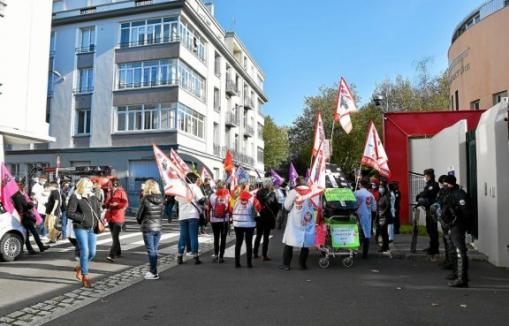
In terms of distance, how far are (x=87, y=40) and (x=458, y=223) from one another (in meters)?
32.3

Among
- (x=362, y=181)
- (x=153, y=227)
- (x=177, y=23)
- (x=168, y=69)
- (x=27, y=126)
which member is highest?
(x=177, y=23)

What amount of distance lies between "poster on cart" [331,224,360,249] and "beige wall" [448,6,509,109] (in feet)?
47.4

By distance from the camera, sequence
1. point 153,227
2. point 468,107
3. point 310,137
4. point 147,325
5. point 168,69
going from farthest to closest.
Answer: point 310,137 < point 168,69 < point 468,107 < point 153,227 < point 147,325

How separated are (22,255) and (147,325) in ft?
23.0

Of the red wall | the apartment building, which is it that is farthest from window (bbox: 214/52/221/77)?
the red wall

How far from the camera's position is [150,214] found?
803 centimetres

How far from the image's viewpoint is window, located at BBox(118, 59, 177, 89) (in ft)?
101

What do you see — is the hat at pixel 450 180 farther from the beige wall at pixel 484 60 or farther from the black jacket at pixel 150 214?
the beige wall at pixel 484 60

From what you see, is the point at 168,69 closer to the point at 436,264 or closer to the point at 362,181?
the point at 362,181

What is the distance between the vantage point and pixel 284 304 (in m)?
6.29

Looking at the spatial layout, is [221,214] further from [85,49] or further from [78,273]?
[85,49]

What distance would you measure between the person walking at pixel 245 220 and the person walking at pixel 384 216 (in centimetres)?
330

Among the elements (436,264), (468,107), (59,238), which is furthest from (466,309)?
(468,107)

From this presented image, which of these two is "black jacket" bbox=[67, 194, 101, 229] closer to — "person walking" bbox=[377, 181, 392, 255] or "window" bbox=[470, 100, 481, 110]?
"person walking" bbox=[377, 181, 392, 255]
